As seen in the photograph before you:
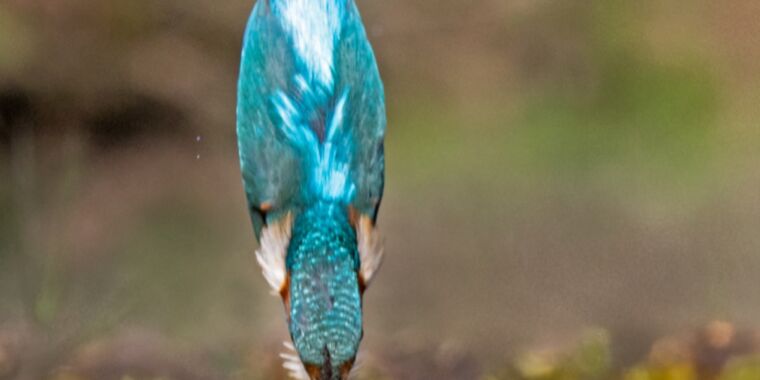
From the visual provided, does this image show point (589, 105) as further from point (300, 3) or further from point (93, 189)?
point (93, 189)

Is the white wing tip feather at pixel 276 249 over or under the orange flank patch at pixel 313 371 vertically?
over

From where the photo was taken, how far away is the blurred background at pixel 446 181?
81.0 inches

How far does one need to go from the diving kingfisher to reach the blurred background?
51cm

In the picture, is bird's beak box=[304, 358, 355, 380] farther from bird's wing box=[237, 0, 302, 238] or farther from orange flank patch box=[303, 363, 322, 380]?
bird's wing box=[237, 0, 302, 238]

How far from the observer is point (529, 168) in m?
2.21

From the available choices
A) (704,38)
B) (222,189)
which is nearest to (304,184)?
(222,189)

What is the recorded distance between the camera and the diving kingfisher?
1451mm

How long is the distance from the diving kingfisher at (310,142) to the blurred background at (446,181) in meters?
0.51

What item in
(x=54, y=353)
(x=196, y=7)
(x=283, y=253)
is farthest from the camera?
(x=196, y=7)

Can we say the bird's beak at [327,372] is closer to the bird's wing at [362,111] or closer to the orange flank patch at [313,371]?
the orange flank patch at [313,371]

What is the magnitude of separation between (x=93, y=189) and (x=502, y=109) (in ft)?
3.01

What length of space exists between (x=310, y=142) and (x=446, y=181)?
28.0 inches

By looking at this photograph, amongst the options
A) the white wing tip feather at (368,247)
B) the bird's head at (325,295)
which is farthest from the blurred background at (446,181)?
the bird's head at (325,295)

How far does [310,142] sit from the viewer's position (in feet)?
5.00
